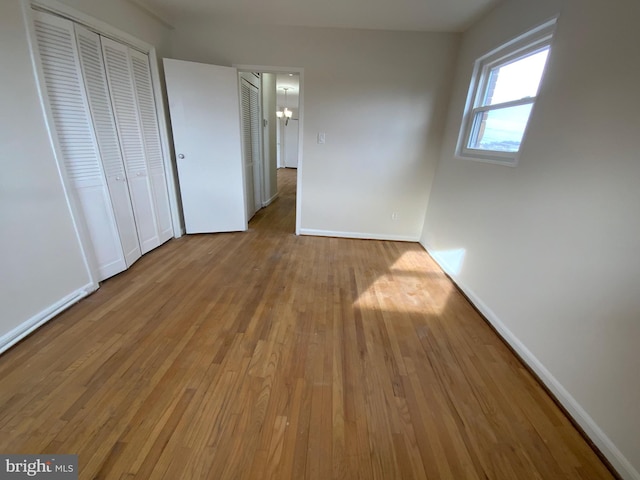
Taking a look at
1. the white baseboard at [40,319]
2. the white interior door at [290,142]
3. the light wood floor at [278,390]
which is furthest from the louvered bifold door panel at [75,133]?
the white interior door at [290,142]

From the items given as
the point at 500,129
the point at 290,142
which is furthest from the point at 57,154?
the point at 290,142

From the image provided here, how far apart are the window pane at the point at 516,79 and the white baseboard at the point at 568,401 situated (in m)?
1.67

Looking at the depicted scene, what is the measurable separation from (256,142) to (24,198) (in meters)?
2.98

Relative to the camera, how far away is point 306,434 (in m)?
1.22

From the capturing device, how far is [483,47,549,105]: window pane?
1.94 m

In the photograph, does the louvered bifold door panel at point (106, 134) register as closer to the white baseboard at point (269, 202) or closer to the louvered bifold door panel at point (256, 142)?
the louvered bifold door panel at point (256, 142)

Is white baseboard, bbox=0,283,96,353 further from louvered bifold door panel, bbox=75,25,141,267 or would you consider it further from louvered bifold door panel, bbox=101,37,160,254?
louvered bifold door panel, bbox=101,37,160,254

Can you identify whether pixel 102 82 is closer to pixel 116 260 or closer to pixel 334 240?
pixel 116 260

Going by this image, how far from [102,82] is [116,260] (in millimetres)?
1522

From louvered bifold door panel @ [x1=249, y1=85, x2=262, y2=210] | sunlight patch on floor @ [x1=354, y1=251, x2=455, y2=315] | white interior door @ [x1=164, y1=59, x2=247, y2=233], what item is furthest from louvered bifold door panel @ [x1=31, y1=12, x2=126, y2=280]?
sunlight patch on floor @ [x1=354, y1=251, x2=455, y2=315]

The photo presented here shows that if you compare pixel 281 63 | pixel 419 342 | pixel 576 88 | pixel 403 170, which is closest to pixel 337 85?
pixel 281 63

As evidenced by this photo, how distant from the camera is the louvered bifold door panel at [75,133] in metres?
1.79
